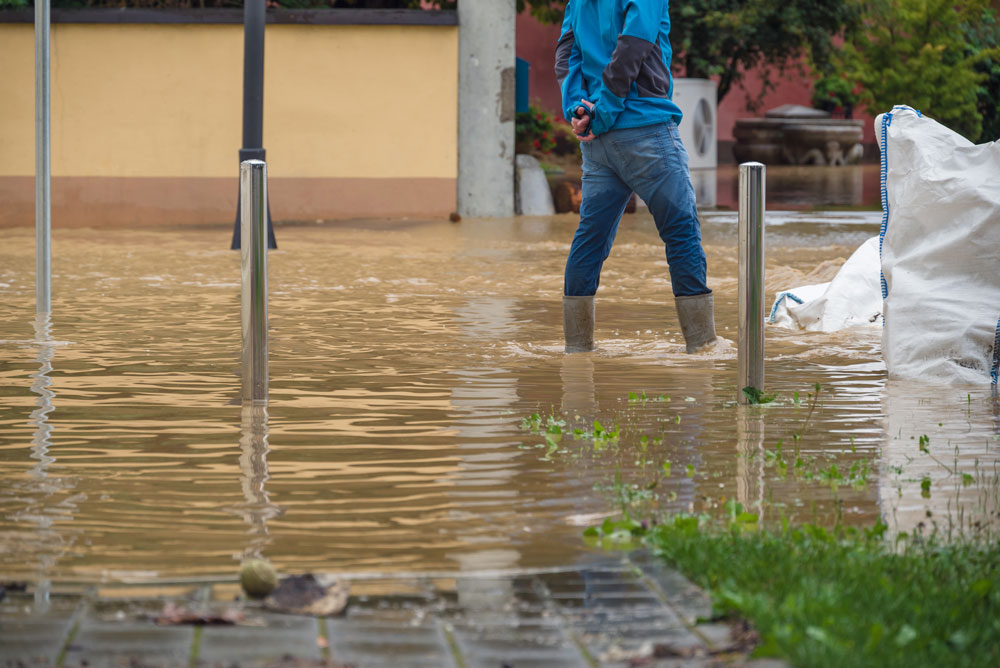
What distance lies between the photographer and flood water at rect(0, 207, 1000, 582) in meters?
3.86

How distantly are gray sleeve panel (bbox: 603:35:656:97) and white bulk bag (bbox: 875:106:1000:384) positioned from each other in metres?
1.10

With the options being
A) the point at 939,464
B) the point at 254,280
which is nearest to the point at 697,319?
the point at 254,280

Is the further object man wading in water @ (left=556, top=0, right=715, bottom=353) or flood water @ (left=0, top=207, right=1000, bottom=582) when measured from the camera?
man wading in water @ (left=556, top=0, right=715, bottom=353)

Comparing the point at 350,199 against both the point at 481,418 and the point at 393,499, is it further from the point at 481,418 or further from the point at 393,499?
the point at 393,499

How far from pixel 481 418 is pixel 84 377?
1931 mm

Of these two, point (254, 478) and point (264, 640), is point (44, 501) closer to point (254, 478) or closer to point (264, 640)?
point (254, 478)

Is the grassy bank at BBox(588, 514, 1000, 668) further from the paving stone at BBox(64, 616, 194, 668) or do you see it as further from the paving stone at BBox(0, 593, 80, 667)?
the paving stone at BBox(0, 593, 80, 667)

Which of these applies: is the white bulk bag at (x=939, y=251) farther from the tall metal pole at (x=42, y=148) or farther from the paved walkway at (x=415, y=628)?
the tall metal pole at (x=42, y=148)

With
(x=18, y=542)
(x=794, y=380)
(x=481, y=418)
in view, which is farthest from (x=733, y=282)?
(x=18, y=542)

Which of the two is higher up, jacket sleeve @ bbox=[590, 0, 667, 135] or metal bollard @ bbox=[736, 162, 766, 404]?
jacket sleeve @ bbox=[590, 0, 667, 135]

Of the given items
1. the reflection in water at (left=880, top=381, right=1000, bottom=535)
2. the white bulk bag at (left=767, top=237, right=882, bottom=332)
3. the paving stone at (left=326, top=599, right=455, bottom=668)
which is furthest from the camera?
the white bulk bag at (left=767, top=237, right=882, bottom=332)

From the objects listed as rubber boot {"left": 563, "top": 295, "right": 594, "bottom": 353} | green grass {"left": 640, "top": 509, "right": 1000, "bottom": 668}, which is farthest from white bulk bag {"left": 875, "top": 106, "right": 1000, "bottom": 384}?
green grass {"left": 640, "top": 509, "right": 1000, "bottom": 668}

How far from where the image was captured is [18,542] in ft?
12.3

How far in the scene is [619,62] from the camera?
6.37m
